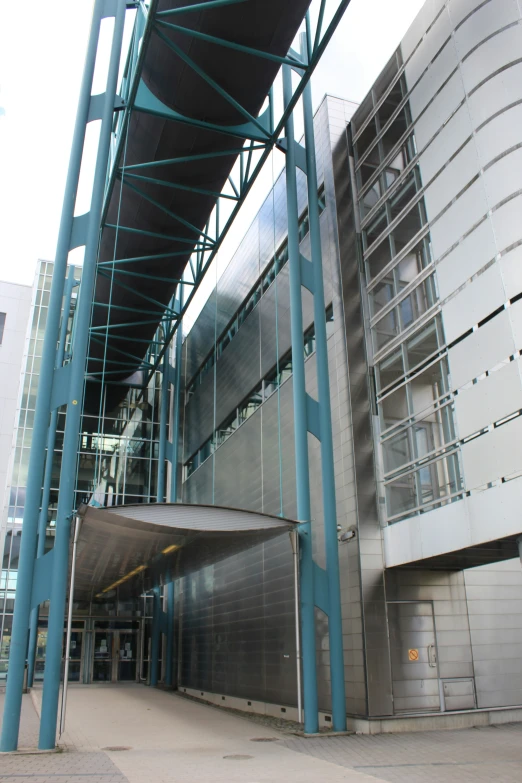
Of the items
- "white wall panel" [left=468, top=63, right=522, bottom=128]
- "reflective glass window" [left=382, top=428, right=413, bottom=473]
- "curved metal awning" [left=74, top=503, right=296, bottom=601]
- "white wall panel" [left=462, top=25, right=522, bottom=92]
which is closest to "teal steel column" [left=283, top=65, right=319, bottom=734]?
"curved metal awning" [left=74, top=503, right=296, bottom=601]

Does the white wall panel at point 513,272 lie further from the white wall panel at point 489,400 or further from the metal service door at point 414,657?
the metal service door at point 414,657

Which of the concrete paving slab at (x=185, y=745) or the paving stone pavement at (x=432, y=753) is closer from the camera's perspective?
the paving stone pavement at (x=432, y=753)

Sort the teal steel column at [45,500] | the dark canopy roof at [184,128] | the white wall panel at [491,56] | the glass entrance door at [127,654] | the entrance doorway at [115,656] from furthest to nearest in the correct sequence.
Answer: the glass entrance door at [127,654] < the entrance doorway at [115,656] < the teal steel column at [45,500] < the dark canopy roof at [184,128] < the white wall panel at [491,56]

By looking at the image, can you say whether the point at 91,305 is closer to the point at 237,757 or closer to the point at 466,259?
the point at 466,259

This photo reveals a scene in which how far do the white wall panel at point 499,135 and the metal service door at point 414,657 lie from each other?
8877 mm

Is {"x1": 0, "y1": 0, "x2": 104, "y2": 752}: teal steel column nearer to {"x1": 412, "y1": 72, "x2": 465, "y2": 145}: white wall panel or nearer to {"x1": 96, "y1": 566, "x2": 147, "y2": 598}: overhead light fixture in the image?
{"x1": 96, "y1": 566, "x2": 147, "y2": 598}: overhead light fixture

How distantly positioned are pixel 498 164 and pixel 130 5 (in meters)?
10.6

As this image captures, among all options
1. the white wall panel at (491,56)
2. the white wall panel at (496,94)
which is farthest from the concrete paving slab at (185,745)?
the white wall panel at (491,56)

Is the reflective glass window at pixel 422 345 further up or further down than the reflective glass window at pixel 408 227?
further down

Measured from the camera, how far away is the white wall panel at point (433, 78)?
13.2m

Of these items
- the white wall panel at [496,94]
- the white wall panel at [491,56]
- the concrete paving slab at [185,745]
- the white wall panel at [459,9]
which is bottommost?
the concrete paving slab at [185,745]

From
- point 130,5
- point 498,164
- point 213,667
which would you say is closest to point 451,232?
point 498,164

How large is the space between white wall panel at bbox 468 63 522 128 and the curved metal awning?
8591mm

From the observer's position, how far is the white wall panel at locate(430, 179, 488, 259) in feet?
39.0
